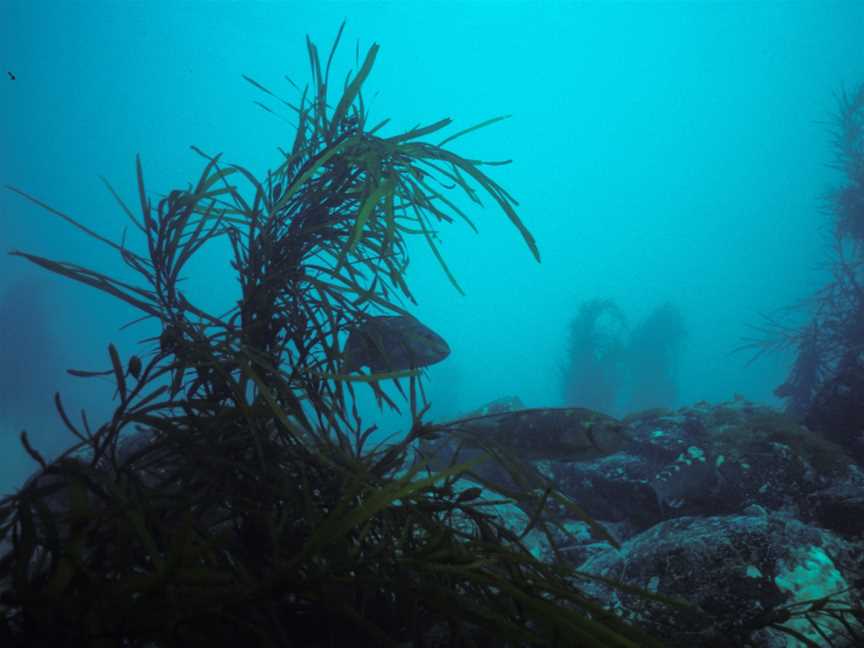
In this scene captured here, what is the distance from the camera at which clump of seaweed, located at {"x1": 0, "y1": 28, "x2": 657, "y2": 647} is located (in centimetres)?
78

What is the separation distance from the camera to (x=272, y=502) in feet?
4.44

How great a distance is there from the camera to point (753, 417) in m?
5.08

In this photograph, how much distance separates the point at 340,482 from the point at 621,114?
15235 centimetres

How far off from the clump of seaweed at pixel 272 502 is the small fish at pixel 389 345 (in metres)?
0.10

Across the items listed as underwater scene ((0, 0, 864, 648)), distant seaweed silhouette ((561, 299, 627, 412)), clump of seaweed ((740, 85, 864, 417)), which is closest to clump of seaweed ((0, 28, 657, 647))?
underwater scene ((0, 0, 864, 648))

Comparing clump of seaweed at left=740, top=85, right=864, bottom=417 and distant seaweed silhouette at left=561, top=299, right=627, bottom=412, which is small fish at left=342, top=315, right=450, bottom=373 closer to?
clump of seaweed at left=740, top=85, right=864, bottom=417

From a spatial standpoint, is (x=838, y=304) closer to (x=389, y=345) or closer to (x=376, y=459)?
(x=376, y=459)

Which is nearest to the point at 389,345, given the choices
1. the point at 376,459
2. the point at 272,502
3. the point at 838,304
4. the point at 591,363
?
the point at 272,502

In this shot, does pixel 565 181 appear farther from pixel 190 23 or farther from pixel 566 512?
pixel 566 512

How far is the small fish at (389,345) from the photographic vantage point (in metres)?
1.85

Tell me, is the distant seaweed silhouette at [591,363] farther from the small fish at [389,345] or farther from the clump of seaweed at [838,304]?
the small fish at [389,345]

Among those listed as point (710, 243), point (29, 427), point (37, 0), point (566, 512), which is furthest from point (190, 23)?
point (710, 243)

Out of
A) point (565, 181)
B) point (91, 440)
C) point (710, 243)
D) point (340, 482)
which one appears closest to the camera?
point (91, 440)

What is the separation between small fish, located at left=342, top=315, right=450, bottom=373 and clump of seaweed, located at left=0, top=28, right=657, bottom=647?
10 cm
